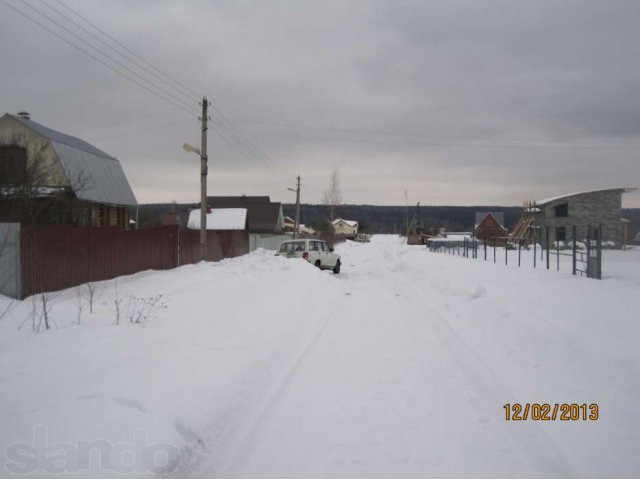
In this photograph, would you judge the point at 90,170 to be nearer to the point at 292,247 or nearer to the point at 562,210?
the point at 292,247

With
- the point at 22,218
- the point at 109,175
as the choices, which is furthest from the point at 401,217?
the point at 22,218

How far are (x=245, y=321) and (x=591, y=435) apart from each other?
5928mm

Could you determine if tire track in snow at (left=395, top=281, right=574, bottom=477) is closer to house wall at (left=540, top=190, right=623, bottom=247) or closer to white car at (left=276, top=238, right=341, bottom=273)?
white car at (left=276, top=238, right=341, bottom=273)

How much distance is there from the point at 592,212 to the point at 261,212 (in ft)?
137

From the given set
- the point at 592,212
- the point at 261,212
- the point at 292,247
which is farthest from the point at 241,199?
the point at 292,247

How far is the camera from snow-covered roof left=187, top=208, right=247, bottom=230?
48.8 metres

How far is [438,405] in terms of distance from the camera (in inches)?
199

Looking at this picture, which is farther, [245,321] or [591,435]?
[245,321]

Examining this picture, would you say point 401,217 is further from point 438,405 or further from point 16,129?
point 438,405

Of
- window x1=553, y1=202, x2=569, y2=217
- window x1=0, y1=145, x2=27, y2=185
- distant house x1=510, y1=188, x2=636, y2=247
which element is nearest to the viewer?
window x1=0, y1=145, x2=27, y2=185

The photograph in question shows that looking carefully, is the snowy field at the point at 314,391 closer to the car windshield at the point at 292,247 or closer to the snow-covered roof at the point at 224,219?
the car windshield at the point at 292,247
